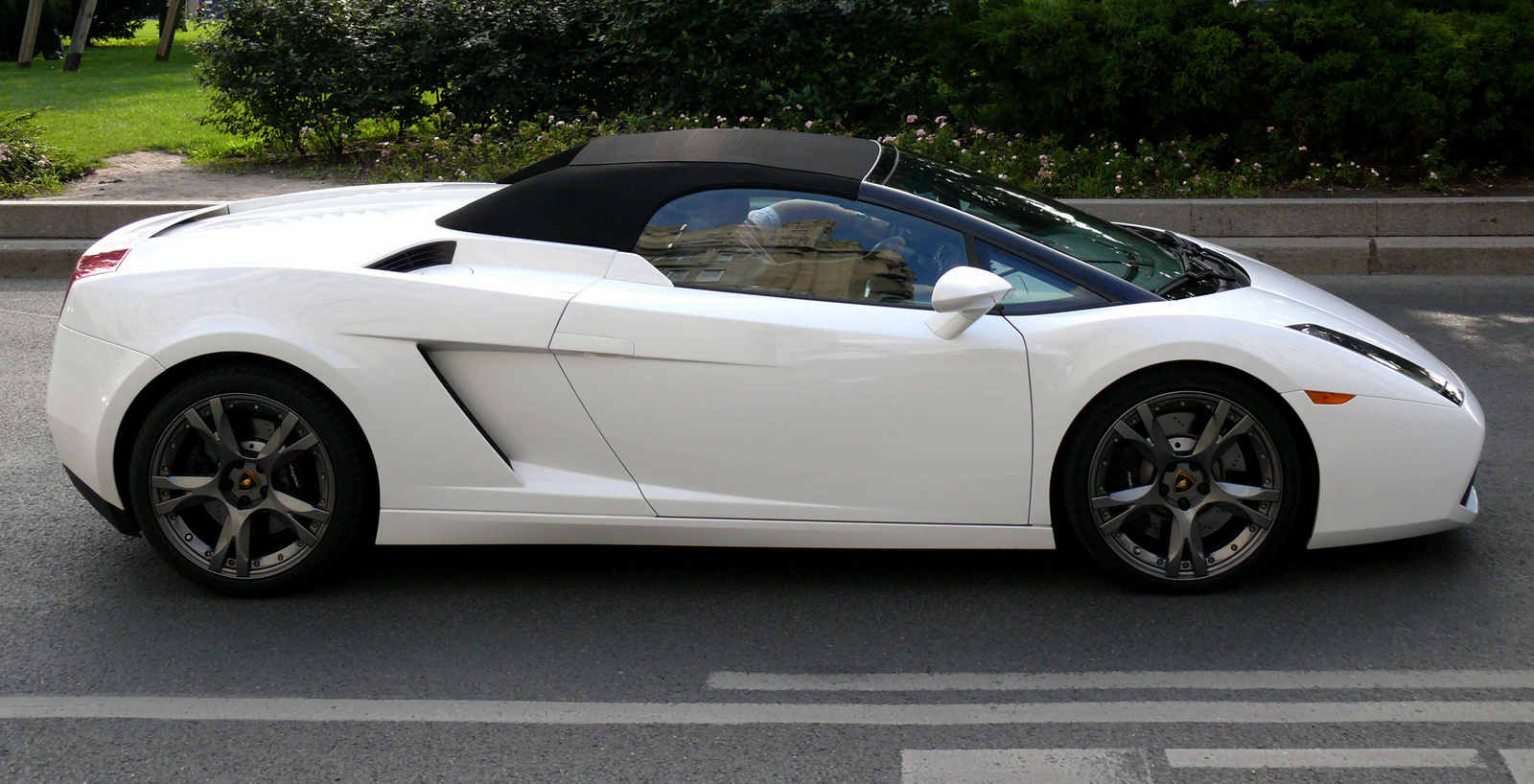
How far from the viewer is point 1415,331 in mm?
6727

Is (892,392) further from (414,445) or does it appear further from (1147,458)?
(414,445)

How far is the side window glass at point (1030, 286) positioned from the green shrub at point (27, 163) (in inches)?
357

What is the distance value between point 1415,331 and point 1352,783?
15.3ft

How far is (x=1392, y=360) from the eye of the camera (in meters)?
3.65

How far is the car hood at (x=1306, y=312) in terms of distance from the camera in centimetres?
366

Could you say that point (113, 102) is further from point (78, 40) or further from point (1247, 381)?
point (1247, 381)

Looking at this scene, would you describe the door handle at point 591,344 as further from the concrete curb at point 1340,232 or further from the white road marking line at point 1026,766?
the concrete curb at point 1340,232

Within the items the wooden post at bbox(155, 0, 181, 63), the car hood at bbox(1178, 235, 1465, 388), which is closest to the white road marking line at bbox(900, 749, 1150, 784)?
the car hood at bbox(1178, 235, 1465, 388)

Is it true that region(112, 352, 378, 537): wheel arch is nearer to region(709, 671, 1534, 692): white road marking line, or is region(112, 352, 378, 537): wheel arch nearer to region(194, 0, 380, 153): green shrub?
region(709, 671, 1534, 692): white road marking line

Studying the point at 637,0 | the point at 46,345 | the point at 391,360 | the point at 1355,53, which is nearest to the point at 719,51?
the point at 637,0

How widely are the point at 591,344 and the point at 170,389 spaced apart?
4.03 feet

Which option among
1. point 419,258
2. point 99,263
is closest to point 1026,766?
point 419,258

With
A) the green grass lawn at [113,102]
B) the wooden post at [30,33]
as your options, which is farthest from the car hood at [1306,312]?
the wooden post at [30,33]

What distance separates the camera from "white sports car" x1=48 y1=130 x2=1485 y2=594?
3.50 meters
